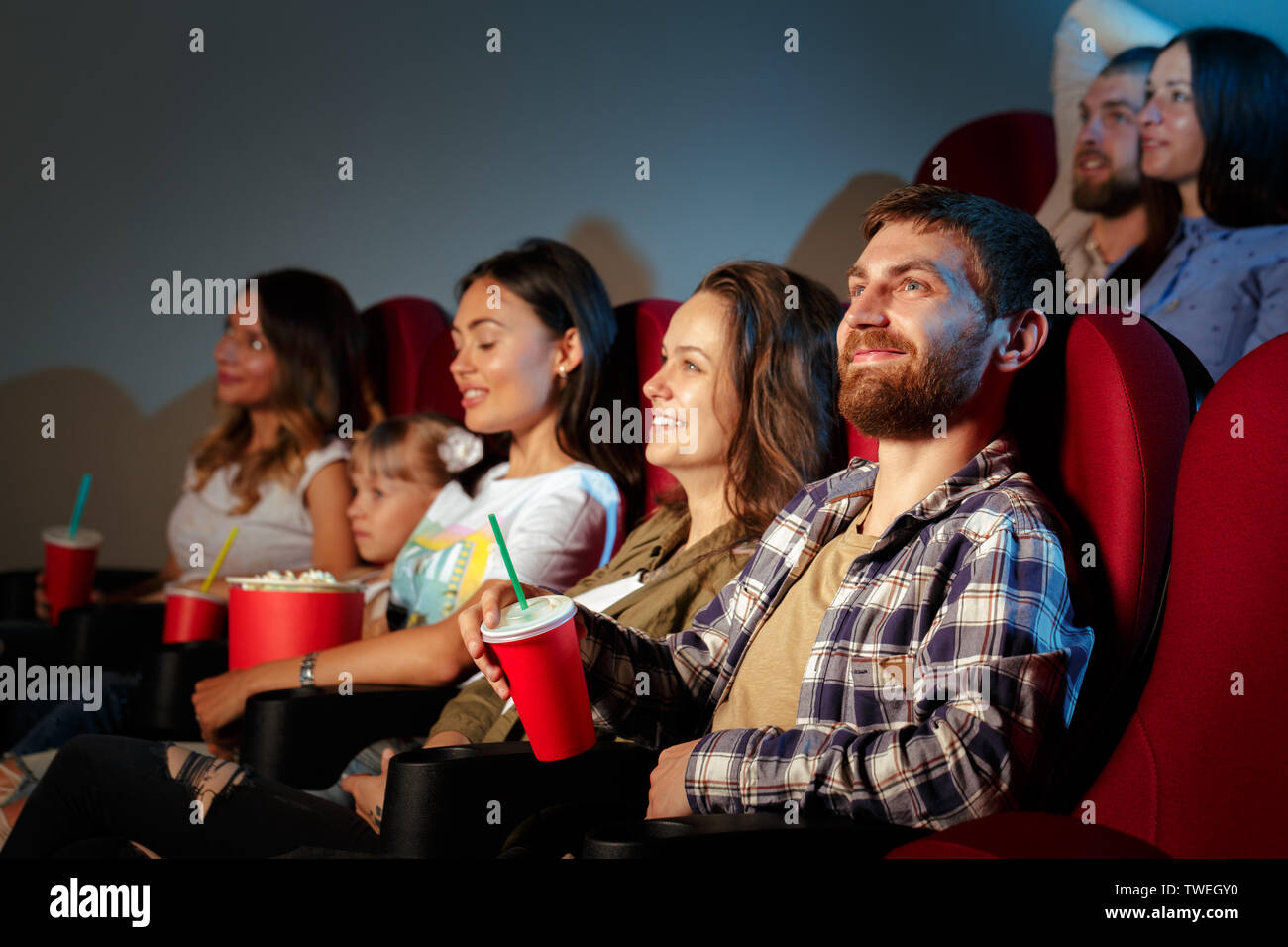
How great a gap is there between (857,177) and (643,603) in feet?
4.64

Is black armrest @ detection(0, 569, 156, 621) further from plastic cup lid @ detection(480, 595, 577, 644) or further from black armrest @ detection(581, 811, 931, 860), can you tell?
black armrest @ detection(581, 811, 931, 860)

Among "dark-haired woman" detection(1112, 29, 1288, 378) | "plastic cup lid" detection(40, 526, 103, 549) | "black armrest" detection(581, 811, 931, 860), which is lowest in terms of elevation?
"black armrest" detection(581, 811, 931, 860)

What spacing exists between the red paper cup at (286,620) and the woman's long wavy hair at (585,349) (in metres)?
0.50

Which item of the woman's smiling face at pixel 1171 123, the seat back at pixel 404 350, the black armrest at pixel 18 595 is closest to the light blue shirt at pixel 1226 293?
the woman's smiling face at pixel 1171 123

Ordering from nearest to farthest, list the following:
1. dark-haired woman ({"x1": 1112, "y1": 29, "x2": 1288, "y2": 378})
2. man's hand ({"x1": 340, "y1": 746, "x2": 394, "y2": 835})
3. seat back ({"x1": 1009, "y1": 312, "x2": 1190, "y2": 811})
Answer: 1. seat back ({"x1": 1009, "y1": 312, "x2": 1190, "y2": 811})
2. man's hand ({"x1": 340, "y1": 746, "x2": 394, "y2": 835})
3. dark-haired woman ({"x1": 1112, "y1": 29, "x2": 1288, "y2": 378})

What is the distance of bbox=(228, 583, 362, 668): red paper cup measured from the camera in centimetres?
174

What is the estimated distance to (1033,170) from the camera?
2.41 meters

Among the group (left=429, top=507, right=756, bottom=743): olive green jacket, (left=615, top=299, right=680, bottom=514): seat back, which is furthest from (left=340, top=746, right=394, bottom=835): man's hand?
(left=615, top=299, right=680, bottom=514): seat back

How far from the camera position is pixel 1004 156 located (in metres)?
2.40

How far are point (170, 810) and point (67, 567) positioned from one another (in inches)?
51.7

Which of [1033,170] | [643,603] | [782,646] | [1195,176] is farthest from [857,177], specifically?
[782,646]

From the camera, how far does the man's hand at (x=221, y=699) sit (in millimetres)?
1701

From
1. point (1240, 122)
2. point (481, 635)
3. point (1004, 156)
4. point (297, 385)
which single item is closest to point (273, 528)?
point (297, 385)

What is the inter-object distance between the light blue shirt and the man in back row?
1049mm
